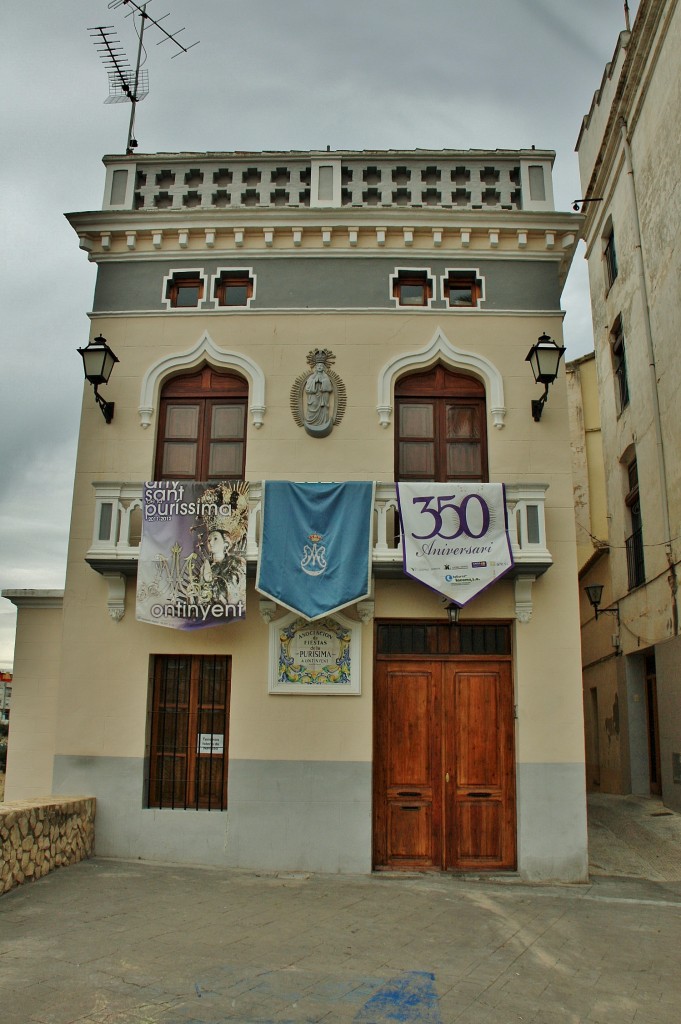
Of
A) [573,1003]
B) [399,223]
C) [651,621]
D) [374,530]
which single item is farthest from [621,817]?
[399,223]

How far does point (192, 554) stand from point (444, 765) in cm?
431

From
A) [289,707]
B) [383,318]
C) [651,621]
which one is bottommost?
[289,707]

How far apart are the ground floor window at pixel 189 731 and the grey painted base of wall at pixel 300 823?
25cm

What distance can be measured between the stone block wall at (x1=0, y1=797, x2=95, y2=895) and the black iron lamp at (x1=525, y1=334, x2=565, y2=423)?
26.4 ft

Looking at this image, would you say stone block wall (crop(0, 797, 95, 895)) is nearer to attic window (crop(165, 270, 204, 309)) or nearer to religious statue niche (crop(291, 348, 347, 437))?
religious statue niche (crop(291, 348, 347, 437))

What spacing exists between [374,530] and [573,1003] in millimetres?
5973

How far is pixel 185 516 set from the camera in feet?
35.7

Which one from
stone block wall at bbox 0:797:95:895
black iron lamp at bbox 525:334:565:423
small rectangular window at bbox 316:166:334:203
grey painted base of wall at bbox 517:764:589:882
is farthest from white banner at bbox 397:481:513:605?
stone block wall at bbox 0:797:95:895

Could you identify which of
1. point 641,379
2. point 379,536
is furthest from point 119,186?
point 641,379

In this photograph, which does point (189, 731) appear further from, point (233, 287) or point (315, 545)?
point (233, 287)

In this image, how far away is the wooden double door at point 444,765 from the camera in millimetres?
10414

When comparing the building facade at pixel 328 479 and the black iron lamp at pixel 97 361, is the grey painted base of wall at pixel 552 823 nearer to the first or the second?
the building facade at pixel 328 479

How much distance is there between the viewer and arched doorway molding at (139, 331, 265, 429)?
460 inches

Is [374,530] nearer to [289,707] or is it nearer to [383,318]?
[289,707]
